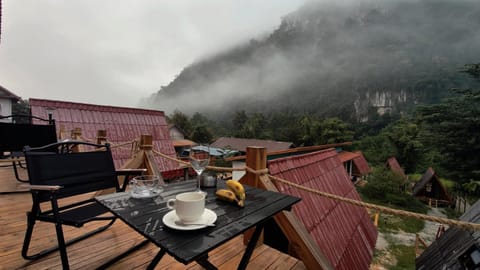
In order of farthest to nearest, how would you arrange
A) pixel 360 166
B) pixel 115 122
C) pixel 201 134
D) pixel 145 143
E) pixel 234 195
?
pixel 201 134, pixel 360 166, pixel 115 122, pixel 145 143, pixel 234 195

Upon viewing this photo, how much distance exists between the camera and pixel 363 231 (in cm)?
331

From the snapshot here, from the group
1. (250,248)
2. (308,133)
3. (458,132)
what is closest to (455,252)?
(250,248)

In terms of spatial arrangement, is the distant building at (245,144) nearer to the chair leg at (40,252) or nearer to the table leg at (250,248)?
the chair leg at (40,252)

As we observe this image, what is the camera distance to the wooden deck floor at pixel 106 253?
1.52 meters

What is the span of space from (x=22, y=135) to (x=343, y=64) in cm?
7780

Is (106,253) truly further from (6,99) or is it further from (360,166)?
(6,99)

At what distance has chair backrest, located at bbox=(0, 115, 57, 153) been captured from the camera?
2.82 metres

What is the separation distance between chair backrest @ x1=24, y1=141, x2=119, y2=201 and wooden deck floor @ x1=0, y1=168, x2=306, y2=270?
490 mm

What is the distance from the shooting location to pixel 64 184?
1577 millimetres

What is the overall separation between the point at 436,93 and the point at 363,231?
175 ft

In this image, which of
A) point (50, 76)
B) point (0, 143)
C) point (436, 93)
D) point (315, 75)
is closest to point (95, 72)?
point (50, 76)

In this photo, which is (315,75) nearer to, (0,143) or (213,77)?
(213,77)

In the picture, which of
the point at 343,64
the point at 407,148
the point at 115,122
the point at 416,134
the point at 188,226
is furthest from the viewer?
the point at 343,64

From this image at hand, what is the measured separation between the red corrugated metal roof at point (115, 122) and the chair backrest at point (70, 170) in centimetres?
395
